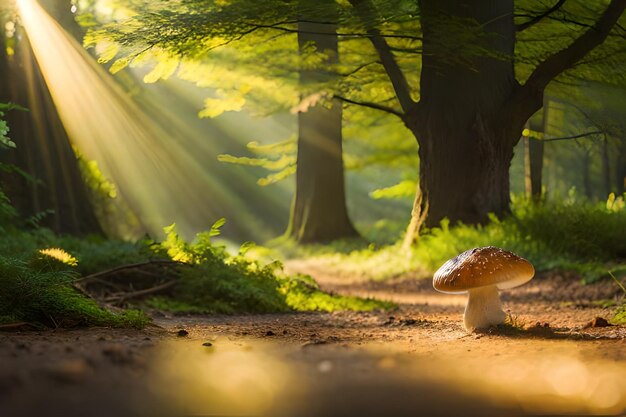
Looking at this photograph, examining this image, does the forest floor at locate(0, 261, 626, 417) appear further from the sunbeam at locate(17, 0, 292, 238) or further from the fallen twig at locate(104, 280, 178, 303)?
the sunbeam at locate(17, 0, 292, 238)

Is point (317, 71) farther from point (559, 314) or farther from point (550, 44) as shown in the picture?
point (559, 314)

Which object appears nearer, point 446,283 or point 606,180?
point 446,283

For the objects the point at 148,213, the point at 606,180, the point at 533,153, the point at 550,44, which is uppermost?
the point at 550,44

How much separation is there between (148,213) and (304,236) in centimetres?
1167

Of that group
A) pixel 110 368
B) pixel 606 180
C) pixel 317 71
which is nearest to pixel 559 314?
pixel 110 368

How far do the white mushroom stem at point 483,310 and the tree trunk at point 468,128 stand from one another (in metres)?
6.27

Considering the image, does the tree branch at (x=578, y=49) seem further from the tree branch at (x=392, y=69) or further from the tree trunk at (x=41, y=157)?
the tree trunk at (x=41, y=157)

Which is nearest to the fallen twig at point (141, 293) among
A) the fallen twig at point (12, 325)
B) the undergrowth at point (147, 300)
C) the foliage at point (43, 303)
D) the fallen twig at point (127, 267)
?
the undergrowth at point (147, 300)

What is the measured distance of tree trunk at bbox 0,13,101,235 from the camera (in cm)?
1159

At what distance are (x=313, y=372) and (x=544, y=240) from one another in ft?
30.3

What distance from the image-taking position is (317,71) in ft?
41.5

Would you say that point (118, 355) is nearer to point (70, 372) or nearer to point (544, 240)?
point (70, 372)

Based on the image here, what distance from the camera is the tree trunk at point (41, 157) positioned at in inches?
456

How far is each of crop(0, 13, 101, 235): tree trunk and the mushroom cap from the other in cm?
823
